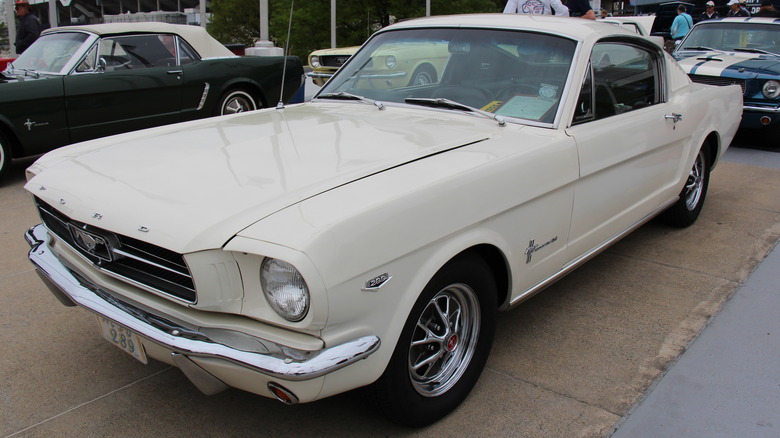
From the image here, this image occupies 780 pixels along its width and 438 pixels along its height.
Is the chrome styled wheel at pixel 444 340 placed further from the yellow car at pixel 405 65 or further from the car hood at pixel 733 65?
the car hood at pixel 733 65

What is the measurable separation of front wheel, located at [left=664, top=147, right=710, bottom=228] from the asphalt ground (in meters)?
0.49

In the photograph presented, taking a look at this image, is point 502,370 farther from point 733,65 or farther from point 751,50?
point 751,50

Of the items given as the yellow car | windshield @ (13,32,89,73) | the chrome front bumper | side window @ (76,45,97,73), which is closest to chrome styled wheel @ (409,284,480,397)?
the chrome front bumper

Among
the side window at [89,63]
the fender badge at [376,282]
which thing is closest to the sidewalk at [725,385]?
the fender badge at [376,282]

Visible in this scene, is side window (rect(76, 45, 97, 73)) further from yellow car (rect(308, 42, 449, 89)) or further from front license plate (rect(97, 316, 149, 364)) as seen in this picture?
front license plate (rect(97, 316, 149, 364))

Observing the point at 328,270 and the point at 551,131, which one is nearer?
the point at 328,270

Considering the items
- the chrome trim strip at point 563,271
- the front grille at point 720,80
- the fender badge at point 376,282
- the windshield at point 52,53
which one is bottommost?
the chrome trim strip at point 563,271

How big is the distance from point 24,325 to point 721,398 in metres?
3.44

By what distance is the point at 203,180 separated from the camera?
7.97 feet

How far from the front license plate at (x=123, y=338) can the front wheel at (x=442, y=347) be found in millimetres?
866

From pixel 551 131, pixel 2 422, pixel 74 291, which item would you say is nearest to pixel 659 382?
pixel 551 131

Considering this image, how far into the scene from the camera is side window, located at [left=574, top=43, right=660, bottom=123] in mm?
3453

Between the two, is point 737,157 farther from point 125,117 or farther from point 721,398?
point 125,117

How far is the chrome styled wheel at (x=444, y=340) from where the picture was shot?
2533 millimetres
